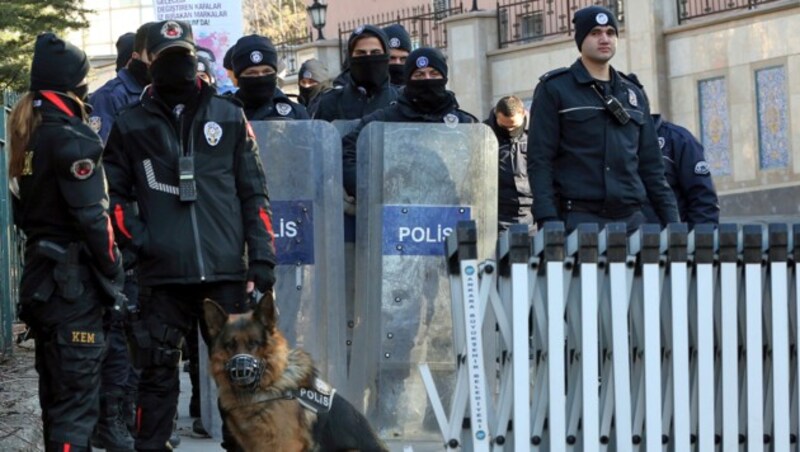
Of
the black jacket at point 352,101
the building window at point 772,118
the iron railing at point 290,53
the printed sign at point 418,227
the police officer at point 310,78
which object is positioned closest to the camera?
the printed sign at point 418,227

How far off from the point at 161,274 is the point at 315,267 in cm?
200

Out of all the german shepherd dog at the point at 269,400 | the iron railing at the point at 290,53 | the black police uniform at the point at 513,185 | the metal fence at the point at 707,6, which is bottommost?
the german shepherd dog at the point at 269,400

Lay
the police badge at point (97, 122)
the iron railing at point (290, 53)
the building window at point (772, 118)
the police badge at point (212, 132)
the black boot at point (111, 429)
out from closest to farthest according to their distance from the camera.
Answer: the police badge at point (212, 132) < the black boot at point (111, 429) < the police badge at point (97, 122) < the building window at point (772, 118) < the iron railing at point (290, 53)

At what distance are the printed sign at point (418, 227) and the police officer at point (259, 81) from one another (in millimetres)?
1198

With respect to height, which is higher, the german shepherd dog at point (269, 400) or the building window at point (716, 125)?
the building window at point (716, 125)

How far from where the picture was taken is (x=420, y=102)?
33.8 feet

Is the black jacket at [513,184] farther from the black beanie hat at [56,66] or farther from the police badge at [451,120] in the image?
the black beanie hat at [56,66]

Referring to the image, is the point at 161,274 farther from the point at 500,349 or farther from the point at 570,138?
the point at 570,138

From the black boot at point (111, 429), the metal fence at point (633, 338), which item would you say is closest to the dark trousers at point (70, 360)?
the black boot at point (111, 429)

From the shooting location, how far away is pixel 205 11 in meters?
16.8

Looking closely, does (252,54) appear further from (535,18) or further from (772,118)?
(535,18)

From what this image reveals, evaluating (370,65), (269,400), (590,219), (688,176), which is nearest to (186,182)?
(269,400)

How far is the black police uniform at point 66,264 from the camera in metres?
7.59

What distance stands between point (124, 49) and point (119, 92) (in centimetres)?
85
